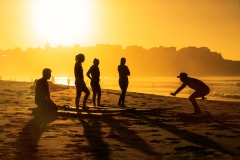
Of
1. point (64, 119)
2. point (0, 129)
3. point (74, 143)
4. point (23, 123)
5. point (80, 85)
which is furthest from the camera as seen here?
point (80, 85)

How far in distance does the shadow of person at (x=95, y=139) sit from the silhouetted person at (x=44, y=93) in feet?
5.05

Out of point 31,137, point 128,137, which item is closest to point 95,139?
point 128,137

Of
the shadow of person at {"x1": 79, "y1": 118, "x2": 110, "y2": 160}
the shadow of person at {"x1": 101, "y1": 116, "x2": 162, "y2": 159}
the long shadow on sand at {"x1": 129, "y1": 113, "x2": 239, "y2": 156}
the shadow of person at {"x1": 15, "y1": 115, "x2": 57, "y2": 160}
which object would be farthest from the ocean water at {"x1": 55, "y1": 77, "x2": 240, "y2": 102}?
the shadow of person at {"x1": 15, "y1": 115, "x2": 57, "y2": 160}

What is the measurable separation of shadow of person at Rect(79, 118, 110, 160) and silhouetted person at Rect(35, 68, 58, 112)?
5.05 ft

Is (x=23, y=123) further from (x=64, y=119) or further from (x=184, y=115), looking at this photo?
(x=184, y=115)

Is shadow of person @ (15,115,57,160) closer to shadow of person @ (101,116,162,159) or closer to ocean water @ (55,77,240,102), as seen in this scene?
shadow of person @ (101,116,162,159)

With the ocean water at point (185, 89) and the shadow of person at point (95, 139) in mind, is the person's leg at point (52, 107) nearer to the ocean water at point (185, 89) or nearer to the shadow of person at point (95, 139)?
the shadow of person at point (95, 139)

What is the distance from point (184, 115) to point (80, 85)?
361cm

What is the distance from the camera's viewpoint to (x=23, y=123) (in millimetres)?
9078

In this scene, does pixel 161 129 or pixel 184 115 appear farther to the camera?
pixel 184 115

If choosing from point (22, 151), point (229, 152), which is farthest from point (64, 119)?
point (229, 152)

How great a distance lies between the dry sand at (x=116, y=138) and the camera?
5791mm

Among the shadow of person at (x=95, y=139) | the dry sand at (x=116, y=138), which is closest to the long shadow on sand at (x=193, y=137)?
the dry sand at (x=116, y=138)

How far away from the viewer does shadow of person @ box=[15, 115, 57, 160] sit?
5.67 metres
